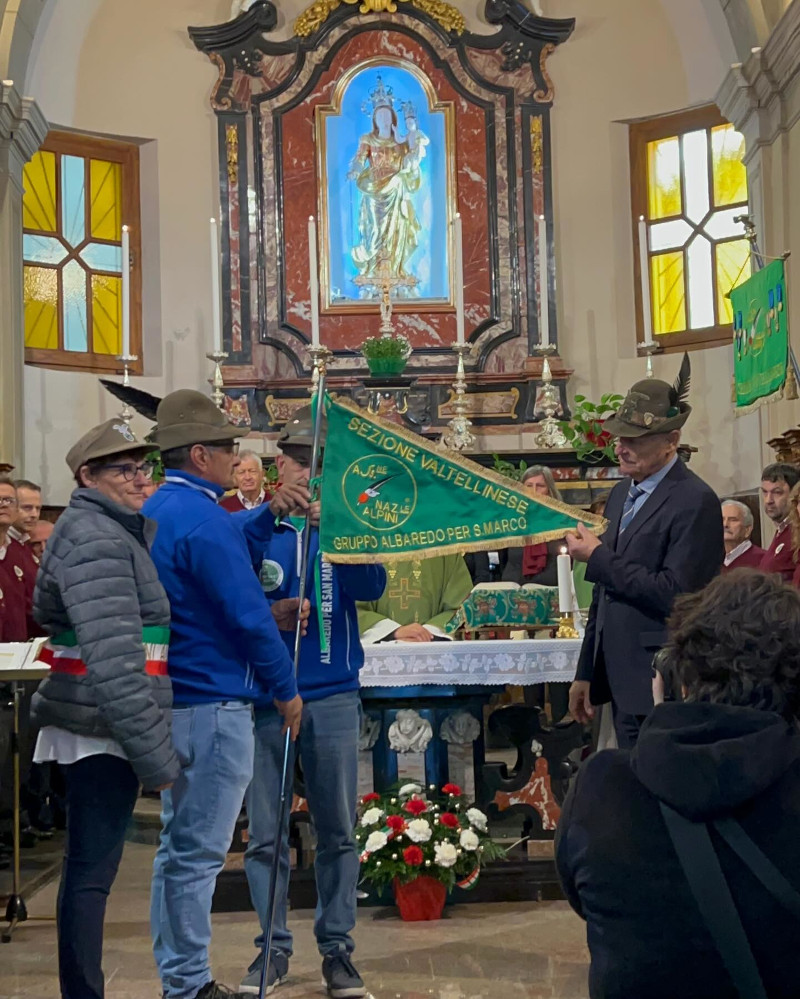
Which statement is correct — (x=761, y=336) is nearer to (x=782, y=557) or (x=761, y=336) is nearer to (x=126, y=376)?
(x=782, y=557)

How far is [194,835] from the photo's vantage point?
3.90 meters

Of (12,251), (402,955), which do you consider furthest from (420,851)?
(12,251)

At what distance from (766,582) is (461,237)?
9474 mm

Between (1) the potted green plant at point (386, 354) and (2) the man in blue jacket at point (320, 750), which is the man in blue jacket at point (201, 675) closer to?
(2) the man in blue jacket at point (320, 750)

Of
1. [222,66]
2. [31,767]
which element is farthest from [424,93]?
[31,767]

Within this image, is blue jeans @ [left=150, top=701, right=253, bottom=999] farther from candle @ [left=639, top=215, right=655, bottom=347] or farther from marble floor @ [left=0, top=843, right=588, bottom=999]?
candle @ [left=639, top=215, right=655, bottom=347]

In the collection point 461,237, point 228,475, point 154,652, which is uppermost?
point 461,237

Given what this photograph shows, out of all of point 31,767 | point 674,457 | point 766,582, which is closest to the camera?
point 766,582

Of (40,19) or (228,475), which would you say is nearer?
(228,475)

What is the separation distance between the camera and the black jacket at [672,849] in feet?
6.72

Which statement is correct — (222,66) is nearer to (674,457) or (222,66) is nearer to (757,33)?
(757,33)

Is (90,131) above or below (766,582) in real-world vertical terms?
above

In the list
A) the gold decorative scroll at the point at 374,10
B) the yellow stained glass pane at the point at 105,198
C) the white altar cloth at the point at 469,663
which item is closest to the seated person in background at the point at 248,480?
the white altar cloth at the point at 469,663

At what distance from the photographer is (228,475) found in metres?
4.13
